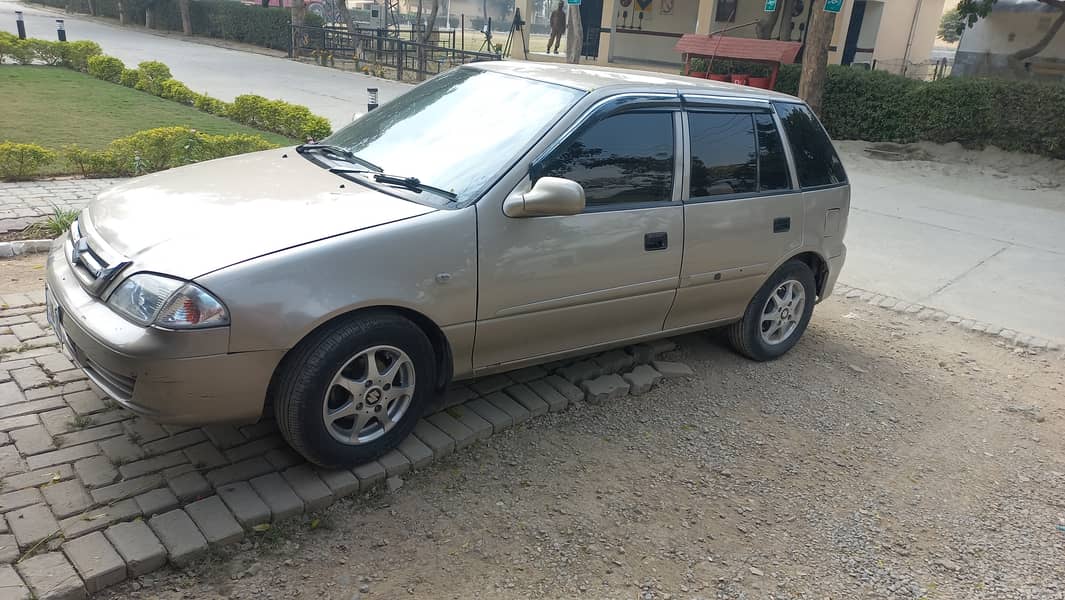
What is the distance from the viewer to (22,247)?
5.64 m

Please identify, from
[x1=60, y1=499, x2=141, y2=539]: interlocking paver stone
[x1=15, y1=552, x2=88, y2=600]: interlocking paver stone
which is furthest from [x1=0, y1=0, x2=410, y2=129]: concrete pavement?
[x1=15, y1=552, x2=88, y2=600]: interlocking paver stone

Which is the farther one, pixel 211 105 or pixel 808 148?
pixel 211 105

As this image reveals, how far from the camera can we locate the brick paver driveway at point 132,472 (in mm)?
Answer: 2799

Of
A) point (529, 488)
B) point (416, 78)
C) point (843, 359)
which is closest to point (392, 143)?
point (529, 488)

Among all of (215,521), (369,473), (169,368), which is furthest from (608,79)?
(215,521)

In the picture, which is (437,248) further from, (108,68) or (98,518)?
(108,68)

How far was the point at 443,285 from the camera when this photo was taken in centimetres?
339

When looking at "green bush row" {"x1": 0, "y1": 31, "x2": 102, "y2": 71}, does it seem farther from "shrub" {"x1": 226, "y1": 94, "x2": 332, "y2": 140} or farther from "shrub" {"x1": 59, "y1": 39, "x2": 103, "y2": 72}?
"shrub" {"x1": 226, "y1": 94, "x2": 332, "y2": 140}

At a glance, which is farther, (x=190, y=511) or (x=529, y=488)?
(x=529, y=488)

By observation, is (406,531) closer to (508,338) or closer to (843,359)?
(508,338)

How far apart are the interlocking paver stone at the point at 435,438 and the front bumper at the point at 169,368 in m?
0.88

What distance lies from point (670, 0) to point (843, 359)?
25.8 meters

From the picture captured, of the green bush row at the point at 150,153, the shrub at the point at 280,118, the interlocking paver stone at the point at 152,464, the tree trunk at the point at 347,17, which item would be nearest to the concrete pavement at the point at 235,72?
the shrub at the point at 280,118

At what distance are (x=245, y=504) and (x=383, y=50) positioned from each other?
23.9 m
